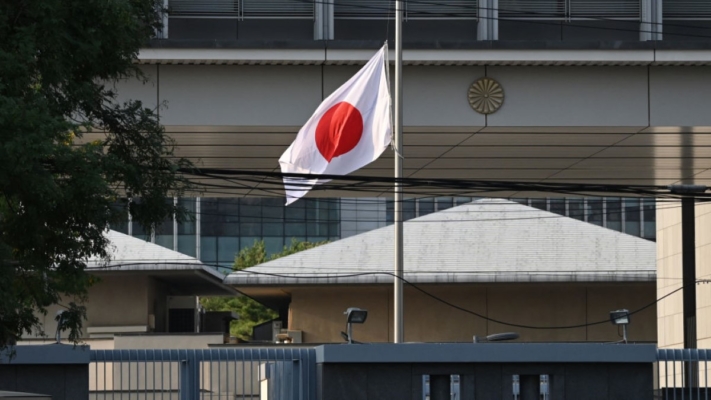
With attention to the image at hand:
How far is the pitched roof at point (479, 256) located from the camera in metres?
39.0

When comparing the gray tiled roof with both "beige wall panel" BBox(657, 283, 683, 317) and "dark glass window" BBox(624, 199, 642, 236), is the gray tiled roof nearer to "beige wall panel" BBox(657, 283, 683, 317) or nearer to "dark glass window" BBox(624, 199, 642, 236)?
"beige wall panel" BBox(657, 283, 683, 317)

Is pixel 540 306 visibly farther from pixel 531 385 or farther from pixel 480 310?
pixel 531 385

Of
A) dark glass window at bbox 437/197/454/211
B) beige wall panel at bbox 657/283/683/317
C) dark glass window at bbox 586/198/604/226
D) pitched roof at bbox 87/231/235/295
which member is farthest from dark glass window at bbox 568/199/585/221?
beige wall panel at bbox 657/283/683/317

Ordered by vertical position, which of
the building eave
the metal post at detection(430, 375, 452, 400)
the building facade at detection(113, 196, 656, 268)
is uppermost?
the building facade at detection(113, 196, 656, 268)

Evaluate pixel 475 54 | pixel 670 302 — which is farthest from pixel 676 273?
pixel 475 54

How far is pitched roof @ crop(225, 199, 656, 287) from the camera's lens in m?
39.0

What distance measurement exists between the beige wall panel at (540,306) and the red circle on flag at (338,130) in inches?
841

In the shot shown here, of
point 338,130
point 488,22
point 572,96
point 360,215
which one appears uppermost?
point 360,215

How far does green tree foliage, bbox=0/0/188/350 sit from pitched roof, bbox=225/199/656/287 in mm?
25110

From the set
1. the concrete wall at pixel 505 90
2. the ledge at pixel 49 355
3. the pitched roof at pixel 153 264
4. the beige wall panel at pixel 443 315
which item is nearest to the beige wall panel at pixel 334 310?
the beige wall panel at pixel 443 315

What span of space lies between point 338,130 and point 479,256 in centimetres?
2107

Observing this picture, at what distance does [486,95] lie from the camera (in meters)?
21.0

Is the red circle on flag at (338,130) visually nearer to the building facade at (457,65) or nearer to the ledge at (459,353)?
the building facade at (457,65)

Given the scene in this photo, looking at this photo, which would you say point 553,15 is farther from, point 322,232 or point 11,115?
point 322,232
